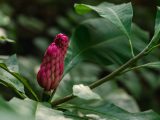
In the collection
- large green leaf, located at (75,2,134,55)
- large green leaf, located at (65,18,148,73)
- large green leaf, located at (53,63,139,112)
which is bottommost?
large green leaf, located at (53,63,139,112)

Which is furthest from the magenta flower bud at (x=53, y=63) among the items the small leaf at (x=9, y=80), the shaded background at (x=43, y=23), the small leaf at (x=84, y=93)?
the shaded background at (x=43, y=23)

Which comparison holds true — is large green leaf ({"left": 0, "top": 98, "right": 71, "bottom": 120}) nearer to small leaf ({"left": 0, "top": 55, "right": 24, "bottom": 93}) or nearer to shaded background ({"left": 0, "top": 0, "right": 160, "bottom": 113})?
small leaf ({"left": 0, "top": 55, "right": 24, "bottom": 93})

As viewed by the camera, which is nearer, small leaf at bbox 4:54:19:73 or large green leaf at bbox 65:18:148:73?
small leaf at bbox 4:54:19:73

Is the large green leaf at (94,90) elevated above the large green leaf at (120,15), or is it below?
below

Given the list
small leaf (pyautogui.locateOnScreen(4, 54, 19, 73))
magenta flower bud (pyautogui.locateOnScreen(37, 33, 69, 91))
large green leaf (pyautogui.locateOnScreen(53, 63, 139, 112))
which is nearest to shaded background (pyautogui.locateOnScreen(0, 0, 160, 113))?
large green leaf (pyautogui.locateOnScreen(53, 63, 139, 112))

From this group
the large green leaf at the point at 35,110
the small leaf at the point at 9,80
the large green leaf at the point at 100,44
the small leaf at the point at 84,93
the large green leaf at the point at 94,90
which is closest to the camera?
the large green leaf at the point at 35,110

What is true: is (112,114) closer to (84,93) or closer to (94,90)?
(84,93)

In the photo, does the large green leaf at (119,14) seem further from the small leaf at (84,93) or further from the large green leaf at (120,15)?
the small leaf at (84,93)
